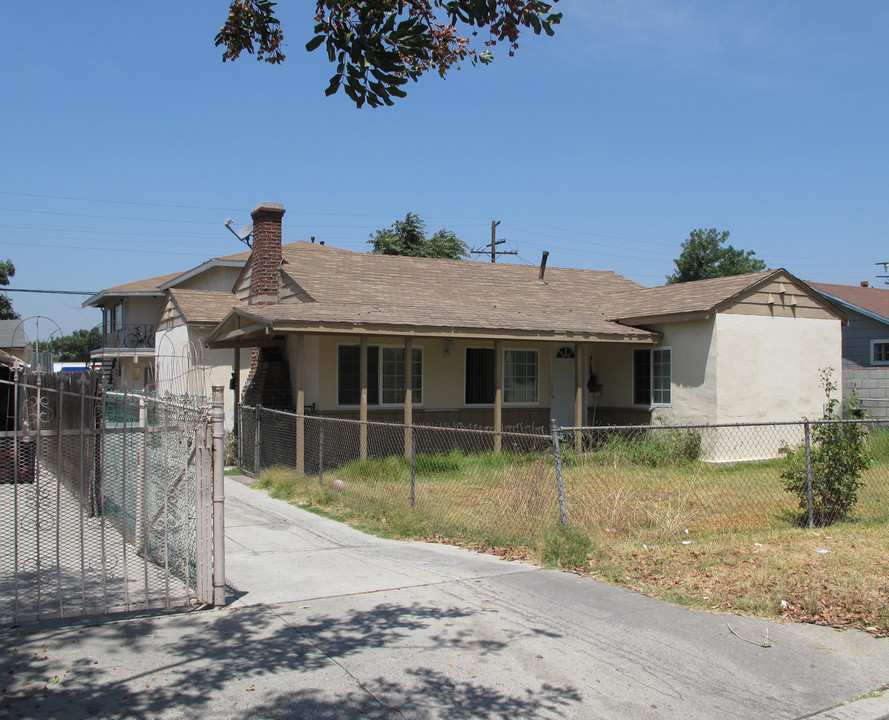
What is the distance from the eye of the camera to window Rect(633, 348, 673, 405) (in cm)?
1669

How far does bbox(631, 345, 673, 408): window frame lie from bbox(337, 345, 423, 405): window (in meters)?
4.89

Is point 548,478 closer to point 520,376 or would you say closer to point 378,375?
point 378,375

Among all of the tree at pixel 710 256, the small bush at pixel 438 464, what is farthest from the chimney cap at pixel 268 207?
the tree at pixel 710 256

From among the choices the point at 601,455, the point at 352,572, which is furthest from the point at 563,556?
the point at 601,455

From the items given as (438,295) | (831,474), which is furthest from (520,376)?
(831,474)

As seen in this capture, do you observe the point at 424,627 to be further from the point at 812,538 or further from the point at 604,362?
the point at 604,362

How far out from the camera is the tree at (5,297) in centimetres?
4869

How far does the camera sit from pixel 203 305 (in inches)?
772

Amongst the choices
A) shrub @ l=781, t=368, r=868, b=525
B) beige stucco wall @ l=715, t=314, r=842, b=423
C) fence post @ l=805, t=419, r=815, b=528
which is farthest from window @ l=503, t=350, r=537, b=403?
fence post @ l=805, t=419, r=815, b=528

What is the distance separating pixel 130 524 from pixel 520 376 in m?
11.2

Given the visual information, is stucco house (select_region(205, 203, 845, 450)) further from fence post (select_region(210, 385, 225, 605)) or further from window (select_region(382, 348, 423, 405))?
fence post (select_region(210, 385, 225, 605))

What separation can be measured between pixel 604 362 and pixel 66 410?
11981 millimetres

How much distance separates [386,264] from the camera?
18.7m

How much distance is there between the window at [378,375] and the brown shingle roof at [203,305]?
4.59 meters
